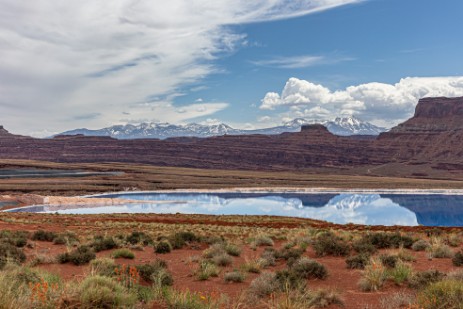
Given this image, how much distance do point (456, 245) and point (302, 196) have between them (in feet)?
218

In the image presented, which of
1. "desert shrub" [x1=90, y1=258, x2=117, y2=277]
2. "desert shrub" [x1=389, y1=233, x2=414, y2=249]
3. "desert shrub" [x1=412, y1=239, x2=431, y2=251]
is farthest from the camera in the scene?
"desert shrub" [x1=389, y1=233, x2=414, y2=249]

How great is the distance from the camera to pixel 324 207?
66.1 meters

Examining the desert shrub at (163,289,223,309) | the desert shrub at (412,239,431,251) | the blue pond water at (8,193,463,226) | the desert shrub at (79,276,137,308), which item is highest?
the desert shrub at (79,276,137,308)

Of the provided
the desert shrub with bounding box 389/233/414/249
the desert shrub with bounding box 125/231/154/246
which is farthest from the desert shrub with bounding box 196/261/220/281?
the desert shrub with bounding box 389/233/414/249

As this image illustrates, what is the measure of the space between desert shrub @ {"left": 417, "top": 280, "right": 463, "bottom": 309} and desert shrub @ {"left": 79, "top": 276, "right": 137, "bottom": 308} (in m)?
5.28

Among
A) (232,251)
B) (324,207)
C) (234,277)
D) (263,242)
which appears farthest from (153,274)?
(324,207)

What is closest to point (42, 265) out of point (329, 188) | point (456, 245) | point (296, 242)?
point (296, 242)

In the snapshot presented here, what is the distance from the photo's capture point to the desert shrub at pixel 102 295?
6531mm

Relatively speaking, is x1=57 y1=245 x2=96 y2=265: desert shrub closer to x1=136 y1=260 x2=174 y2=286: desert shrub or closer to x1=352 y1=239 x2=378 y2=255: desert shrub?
x1=136 y1=260 x2=174 y2=286: desert shrub

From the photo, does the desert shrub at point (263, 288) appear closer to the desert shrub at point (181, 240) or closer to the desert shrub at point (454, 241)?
the desert shrub at point (181, 240)

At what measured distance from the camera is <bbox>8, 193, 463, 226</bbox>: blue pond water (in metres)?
53.8

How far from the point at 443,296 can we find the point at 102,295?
6.13m

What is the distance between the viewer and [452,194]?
8800cm

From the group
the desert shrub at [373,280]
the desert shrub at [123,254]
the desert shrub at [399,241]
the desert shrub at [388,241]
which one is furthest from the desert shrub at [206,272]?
the desert shrub at [399,241]
